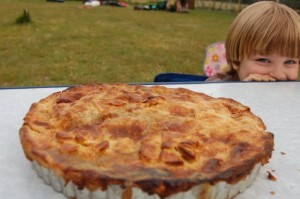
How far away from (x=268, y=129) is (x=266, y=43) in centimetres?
99

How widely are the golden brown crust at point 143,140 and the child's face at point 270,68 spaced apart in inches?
36.4

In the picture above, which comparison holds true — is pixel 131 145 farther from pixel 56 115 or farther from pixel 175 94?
pixel 175 94

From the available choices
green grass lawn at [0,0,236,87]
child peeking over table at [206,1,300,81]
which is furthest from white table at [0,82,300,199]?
green grass lawn at [0,0,236,87]

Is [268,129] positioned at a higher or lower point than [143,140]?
lower

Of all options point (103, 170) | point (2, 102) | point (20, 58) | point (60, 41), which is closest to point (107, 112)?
point (103, 170)

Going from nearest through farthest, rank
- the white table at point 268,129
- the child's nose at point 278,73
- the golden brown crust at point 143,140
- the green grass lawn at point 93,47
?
1. the golden brown crust at point 143,140
2. the white table at point 268,129
3. the child's nose at point 278,73
4. the green grass lawn at point 93,47

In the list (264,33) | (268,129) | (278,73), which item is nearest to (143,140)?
(268,129)

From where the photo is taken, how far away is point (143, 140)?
0.98 meters

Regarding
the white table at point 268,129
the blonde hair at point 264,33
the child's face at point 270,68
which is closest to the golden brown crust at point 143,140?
the white table at point 268,129

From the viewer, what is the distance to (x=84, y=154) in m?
0.92

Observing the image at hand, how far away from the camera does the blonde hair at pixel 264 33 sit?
2211mm

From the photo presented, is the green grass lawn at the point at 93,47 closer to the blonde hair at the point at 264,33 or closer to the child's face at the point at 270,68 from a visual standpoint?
the blonde hair at the point at 264,33

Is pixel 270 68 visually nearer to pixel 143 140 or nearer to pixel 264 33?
pixel 264 33

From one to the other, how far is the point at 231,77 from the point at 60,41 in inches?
196
